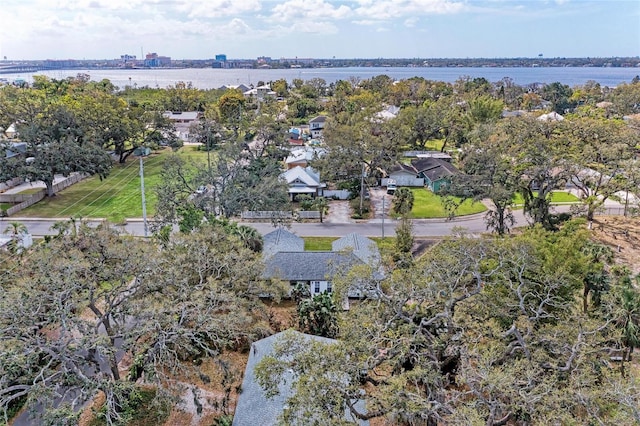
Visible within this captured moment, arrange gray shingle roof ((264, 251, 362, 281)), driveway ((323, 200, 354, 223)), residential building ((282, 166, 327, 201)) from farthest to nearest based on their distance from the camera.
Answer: residential building ((282, 166, 327, 201))
driveway ((323, 200, 354, 223))
gray shingle roof ((264, 251, 362, 281))

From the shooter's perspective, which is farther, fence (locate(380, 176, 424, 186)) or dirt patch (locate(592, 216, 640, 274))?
fence (locate(380, 176, 424, 186))

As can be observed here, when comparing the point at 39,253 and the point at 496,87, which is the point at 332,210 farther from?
the point at 496,87

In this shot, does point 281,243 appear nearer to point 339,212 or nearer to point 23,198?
point 339,212

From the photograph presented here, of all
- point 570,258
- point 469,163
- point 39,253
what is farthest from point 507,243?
point 39,253

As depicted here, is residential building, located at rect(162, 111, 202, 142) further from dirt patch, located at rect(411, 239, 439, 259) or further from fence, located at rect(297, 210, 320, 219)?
dirt patch, located at rect(411, 239, 439, 259)

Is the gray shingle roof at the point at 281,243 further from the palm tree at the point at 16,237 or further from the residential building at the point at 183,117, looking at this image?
the residential building at the point at 183,117

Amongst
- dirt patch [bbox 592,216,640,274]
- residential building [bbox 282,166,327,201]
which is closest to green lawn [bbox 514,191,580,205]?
dirt patch [bbox 592,216,640,274]
